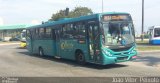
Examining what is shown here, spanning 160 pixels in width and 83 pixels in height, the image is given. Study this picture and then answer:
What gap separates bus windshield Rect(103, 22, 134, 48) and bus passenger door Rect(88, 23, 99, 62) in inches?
20.8

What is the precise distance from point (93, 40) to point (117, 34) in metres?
1.28

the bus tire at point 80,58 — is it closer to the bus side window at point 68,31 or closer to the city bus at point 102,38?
the city bus at point 102,38

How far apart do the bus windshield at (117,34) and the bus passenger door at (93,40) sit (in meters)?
0.53

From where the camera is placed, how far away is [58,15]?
93250 millimetres

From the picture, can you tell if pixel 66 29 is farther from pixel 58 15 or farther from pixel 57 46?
pixel 58 15

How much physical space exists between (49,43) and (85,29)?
670cm

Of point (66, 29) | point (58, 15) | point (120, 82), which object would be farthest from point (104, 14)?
point (58, 15)

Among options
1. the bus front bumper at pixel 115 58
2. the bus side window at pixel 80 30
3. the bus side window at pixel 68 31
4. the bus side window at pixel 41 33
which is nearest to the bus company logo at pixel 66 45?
the bus side window at pixel 68 31

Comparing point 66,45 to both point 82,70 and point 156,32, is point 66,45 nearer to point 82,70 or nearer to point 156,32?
point 82,70

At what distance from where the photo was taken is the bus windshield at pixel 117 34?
16.1 meters

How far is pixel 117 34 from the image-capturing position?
16.4 metres

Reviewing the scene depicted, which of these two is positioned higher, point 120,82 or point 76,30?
point 76,30

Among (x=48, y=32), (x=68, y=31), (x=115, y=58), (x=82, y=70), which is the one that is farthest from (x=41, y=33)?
(x=115, y=58)

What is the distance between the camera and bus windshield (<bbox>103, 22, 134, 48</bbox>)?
53.0ft
